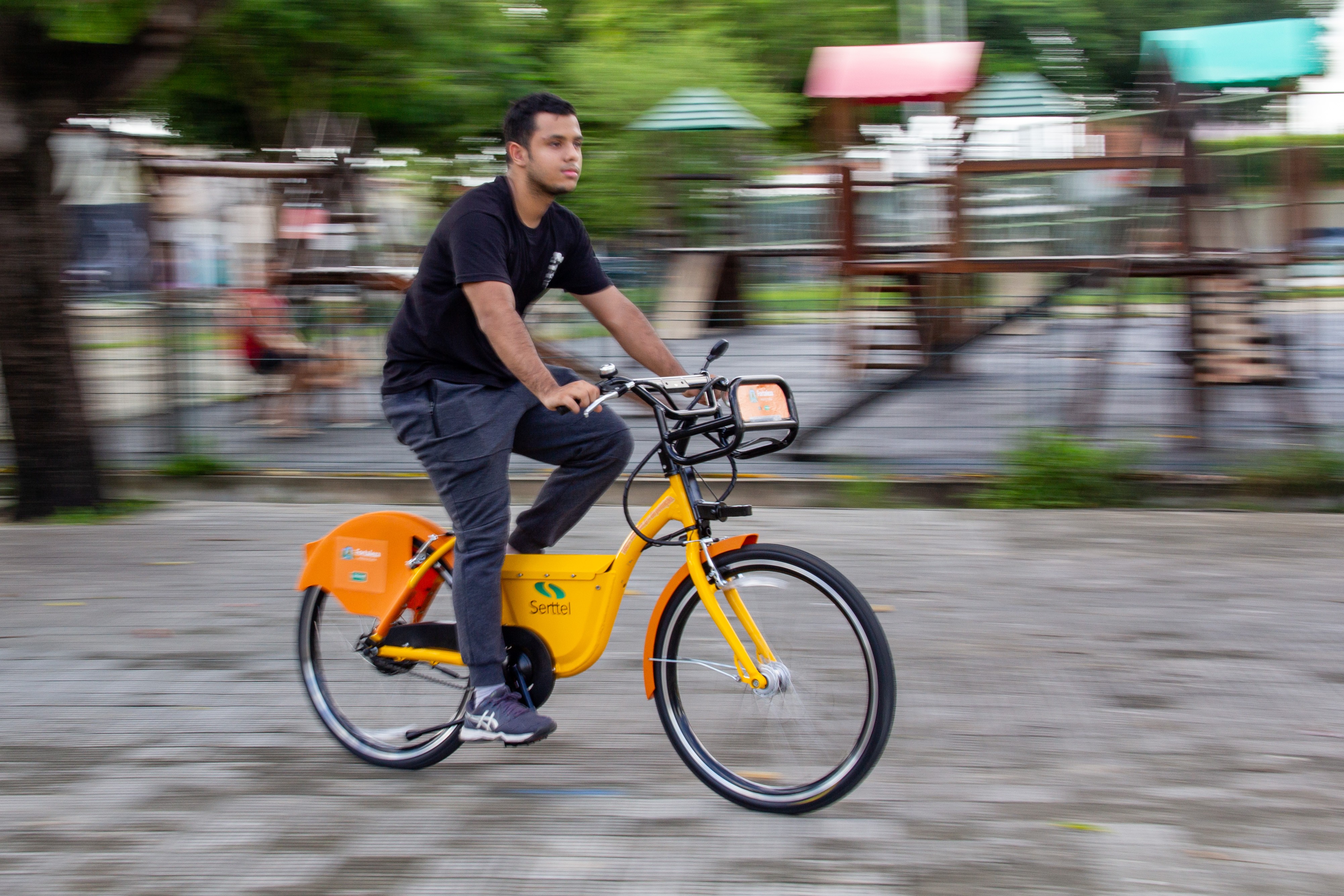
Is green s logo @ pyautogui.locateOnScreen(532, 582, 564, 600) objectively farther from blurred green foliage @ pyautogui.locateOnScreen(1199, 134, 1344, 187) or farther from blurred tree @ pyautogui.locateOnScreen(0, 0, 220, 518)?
blurred green foliage @ pyautogui.locateOnScreen(1199, 134, 1344, 187)

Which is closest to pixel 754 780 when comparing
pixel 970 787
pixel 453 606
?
pixel 970 787

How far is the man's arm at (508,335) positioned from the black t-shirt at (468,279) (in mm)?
33

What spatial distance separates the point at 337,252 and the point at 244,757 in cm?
682

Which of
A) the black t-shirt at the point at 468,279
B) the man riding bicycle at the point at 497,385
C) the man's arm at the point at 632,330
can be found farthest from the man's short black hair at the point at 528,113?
the man's arm at the point at 632,330

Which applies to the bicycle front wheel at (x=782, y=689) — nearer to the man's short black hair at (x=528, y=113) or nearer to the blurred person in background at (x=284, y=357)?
the man's short black hair at (x=528, y=113)

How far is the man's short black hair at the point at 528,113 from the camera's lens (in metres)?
3.48

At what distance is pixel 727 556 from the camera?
3414 millimetres

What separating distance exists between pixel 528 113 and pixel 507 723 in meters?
1.70

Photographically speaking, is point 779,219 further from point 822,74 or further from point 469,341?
point 469,341

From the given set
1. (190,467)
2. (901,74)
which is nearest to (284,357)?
(190,467)

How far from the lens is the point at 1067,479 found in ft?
24.7

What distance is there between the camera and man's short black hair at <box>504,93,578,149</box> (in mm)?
3484

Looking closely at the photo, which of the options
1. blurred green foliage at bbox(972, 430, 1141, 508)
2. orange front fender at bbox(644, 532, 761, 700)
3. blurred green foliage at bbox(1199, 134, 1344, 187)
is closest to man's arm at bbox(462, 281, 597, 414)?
orange front fender at bbox(644, 532, 761, 700)

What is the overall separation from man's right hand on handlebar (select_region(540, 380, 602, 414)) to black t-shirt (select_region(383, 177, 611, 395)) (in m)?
0.29
